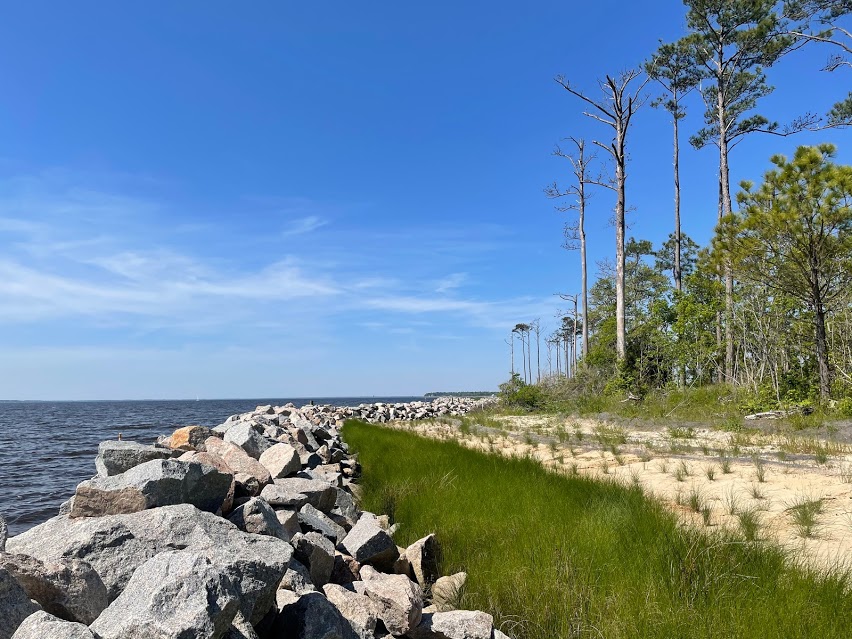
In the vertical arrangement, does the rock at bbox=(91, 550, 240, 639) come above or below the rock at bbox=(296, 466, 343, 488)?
above

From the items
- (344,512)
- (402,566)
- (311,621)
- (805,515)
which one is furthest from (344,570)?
(805,515)

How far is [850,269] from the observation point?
11.5 meters

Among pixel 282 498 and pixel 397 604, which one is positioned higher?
pixel 282 498

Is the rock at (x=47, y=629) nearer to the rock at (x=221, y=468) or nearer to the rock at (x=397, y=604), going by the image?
the rock at (x=397, y=604)

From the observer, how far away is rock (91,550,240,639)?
1.54 metres

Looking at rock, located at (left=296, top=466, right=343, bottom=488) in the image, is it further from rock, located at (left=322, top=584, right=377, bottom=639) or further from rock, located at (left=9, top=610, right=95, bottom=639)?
rock, located at (left=9, top=610, right=95, bottom=639)

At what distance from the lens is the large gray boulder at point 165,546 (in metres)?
1.98

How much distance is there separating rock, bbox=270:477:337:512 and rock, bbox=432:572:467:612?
4.07 ft

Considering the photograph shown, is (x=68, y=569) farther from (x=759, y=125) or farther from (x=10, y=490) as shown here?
(x=759, y=125)

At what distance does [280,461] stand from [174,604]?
11.9 feet

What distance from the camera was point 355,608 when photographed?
243 cm

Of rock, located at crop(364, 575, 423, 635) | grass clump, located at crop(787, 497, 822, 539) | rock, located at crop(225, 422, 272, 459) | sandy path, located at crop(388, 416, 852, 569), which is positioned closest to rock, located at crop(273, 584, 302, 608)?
rock, located at crop(364, 575, 423, 635)

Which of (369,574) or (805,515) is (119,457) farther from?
(805,515)

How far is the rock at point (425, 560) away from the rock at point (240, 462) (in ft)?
4.23
